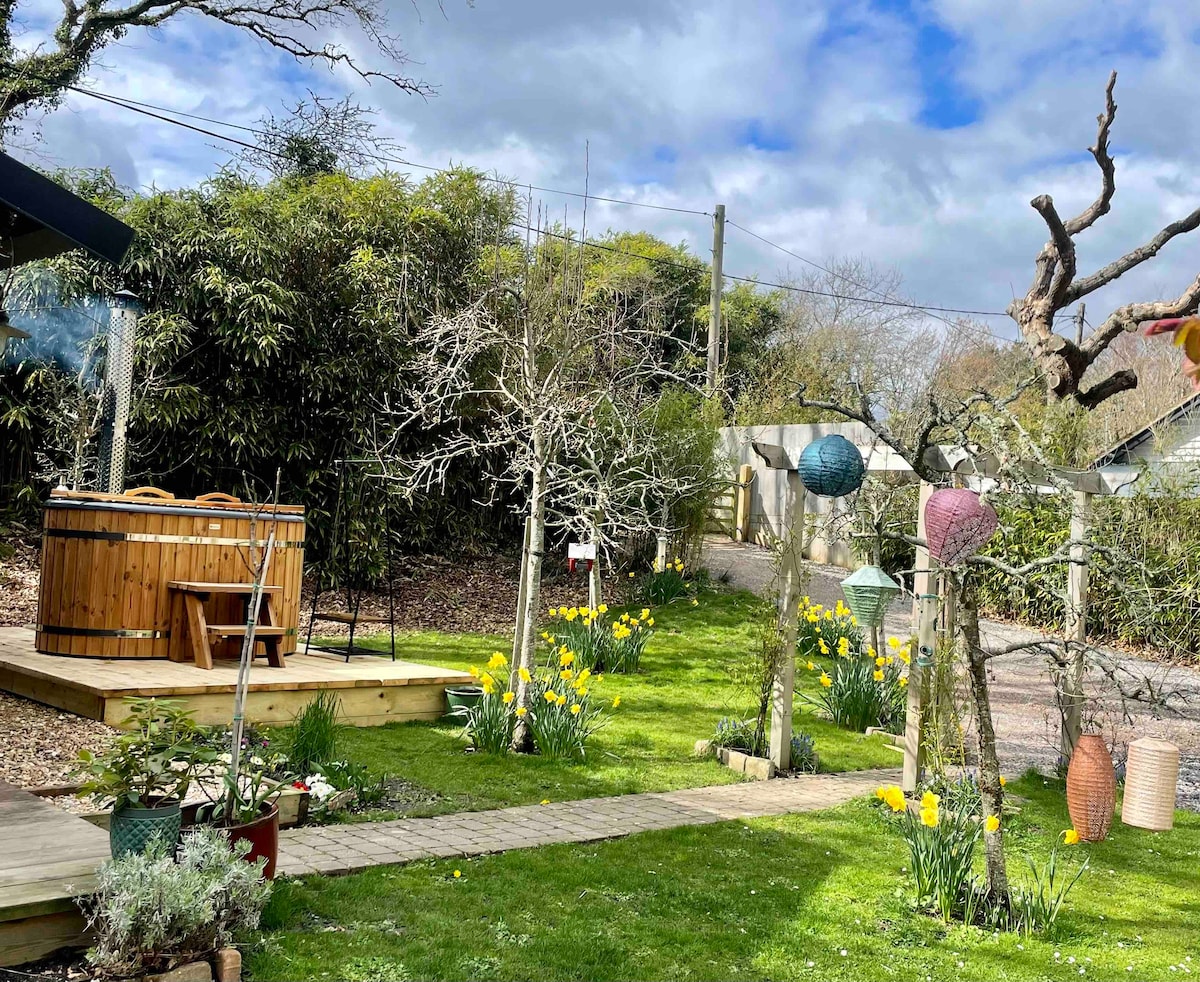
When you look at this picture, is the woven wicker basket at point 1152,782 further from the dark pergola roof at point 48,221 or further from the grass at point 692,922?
the dark pergola roof at point 48,221

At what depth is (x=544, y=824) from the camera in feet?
15.3

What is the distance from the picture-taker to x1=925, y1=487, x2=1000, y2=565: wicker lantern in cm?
416

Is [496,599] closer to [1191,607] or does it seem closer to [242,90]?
[1191,607]

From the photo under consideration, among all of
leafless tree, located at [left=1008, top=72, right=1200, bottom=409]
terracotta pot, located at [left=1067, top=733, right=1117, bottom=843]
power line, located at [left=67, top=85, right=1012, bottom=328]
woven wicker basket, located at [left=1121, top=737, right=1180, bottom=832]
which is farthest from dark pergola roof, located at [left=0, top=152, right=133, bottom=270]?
leafless tree, located at [left=1008, top=72, right=1200, bottom=409]

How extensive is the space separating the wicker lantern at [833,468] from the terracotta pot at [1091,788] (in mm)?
1712

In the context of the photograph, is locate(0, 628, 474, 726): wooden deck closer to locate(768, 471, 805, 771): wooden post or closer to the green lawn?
the green lawn

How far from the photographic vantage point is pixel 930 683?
515 centimetres

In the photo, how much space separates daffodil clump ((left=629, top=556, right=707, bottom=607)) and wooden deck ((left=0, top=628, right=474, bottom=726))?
4.89 m

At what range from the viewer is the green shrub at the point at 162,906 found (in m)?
2.75

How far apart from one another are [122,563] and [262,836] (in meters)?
3.72

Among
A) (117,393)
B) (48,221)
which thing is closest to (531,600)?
(48,221)

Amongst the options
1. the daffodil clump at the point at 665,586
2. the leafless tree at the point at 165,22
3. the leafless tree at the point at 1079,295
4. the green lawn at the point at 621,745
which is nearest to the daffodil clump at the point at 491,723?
the green lawn at the point at 621,745

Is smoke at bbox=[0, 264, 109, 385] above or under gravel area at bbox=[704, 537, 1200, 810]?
above

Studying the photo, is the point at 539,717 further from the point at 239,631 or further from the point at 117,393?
the point at 117,393
